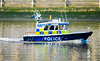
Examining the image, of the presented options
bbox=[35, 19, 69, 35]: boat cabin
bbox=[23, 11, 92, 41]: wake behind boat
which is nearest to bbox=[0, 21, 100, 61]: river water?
bbox=[23, 11, 92, 41]: wake behind boat

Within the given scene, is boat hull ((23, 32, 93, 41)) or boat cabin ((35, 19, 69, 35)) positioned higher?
boat cabin ((35, 19, 69, 35))

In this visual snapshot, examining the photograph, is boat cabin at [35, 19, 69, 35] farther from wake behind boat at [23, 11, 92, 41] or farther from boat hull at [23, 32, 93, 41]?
boat hull at [23, 32, 93, 41]

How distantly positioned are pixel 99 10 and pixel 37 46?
173ft

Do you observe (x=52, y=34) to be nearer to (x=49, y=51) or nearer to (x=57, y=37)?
(x=57, y=37)

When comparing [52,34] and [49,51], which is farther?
[52,34]

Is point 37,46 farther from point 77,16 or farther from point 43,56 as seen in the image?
point 77,16

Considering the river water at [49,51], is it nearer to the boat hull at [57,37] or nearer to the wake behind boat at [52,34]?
the boat hull at [57,37]

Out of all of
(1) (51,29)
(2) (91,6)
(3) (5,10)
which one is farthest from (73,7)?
(1) (51,29)

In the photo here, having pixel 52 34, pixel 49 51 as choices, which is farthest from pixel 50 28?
pixel 49 51

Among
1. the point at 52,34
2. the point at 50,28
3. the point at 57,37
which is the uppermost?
the point at 50,28

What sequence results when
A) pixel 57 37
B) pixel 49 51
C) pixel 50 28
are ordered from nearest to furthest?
pixel 49 51
pixel 57 37
pixel 50 28

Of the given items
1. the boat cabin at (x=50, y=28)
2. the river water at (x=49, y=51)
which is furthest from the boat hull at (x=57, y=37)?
the boat cabin at (x=50, y=28)

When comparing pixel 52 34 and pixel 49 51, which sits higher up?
pixel 52 34

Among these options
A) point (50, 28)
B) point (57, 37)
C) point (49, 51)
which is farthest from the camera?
point (50, 28)
